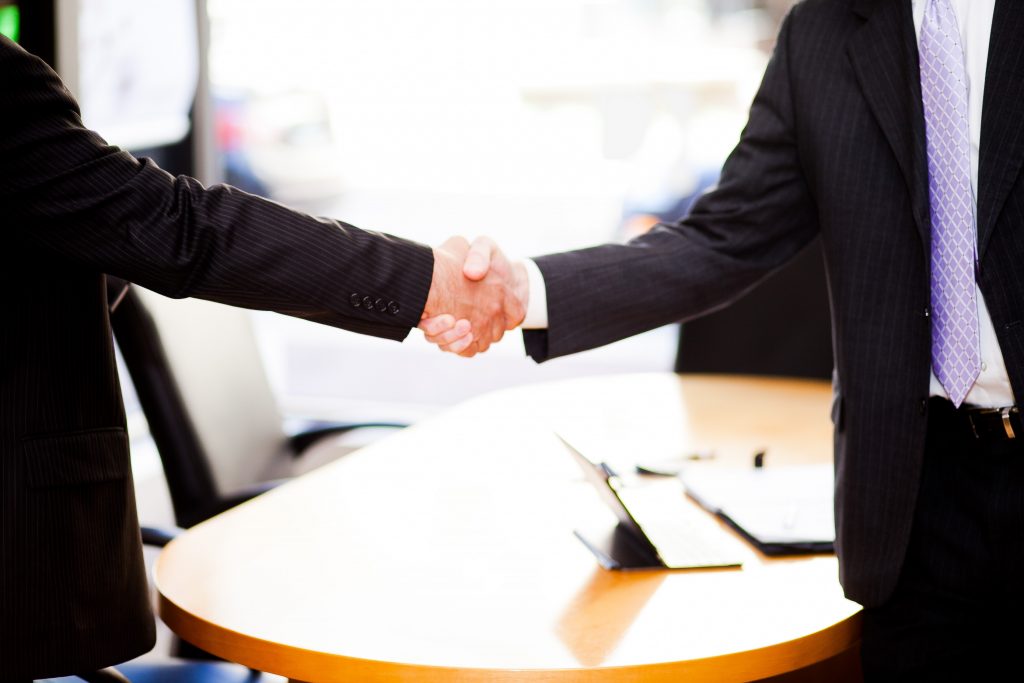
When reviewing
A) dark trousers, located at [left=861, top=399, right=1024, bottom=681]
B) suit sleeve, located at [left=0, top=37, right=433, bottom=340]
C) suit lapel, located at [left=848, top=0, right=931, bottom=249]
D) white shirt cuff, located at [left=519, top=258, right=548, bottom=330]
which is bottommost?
dark trousers, located at [left=861, top=399, right=1024, bottom=681]

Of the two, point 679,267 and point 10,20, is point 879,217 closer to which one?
point 679,267

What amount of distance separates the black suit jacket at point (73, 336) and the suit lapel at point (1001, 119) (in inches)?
35.8

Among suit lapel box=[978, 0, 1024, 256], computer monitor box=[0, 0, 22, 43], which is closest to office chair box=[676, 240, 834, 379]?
suit lapel box=[978, 0, 1024, 256]

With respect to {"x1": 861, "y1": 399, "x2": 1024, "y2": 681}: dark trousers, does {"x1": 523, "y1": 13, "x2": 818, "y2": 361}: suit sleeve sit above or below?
above

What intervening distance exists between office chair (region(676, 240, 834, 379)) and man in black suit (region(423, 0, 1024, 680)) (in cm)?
169

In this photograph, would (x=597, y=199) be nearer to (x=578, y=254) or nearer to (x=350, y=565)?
(x=578, y=254)

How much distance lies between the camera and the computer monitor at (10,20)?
268 cm

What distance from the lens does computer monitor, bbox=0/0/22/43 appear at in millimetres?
2682

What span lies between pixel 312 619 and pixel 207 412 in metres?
1.13

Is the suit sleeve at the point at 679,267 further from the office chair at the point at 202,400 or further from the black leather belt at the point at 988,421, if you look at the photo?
the office chair at the point at 202,400

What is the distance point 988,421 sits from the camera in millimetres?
1340

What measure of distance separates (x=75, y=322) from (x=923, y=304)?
1.06 meters

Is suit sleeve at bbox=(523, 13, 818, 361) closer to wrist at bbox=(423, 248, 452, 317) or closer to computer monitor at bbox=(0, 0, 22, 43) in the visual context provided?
wrist at bbox=(423, 248, 452, 317)

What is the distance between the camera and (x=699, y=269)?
1751 millimetres
